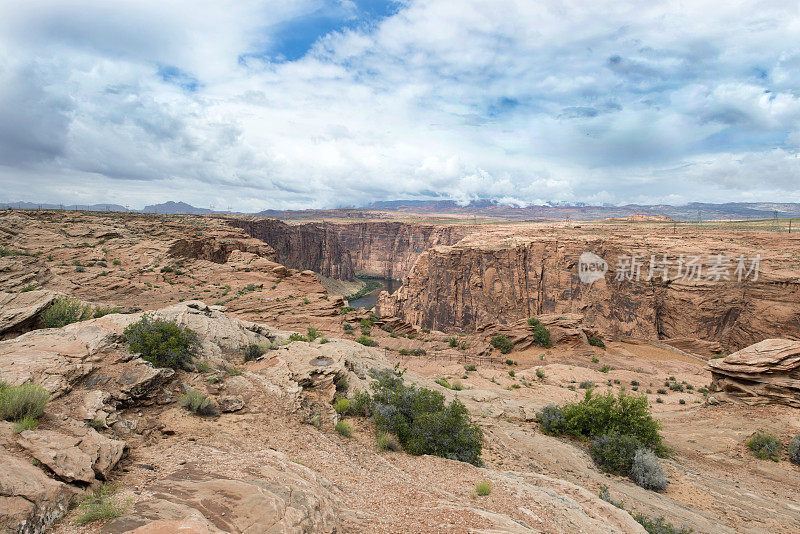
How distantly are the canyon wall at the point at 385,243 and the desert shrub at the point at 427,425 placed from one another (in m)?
113

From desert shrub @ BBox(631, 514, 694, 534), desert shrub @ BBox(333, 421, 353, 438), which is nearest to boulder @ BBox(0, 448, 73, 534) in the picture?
desert shrub @ BBox(333, 421, 353, 438)

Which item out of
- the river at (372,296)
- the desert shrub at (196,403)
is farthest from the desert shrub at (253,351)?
the river at (372,296)

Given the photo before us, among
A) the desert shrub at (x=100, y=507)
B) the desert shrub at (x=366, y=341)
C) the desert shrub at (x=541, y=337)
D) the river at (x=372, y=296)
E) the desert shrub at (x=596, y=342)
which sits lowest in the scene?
the river at (x=372, y=296)

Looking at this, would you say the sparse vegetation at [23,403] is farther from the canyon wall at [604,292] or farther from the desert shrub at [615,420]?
the canyon wall at [604,292]

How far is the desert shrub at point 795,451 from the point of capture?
10.8 metres

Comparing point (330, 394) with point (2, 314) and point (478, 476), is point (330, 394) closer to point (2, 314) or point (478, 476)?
point (478, 476)

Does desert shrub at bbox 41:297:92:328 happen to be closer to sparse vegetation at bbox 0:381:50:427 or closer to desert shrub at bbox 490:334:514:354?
sparse vegetation at bbox 0:381:50:427

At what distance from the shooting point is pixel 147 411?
6730 mm

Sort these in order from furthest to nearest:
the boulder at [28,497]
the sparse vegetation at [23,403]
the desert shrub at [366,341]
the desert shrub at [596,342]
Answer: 1. the desert shrub at [596,342]
2. the desert shrub at [366,341]
3. the sparse vegetation at [23,403]
4. the boulder at [28,497]

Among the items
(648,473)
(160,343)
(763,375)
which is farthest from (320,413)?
(763,375)

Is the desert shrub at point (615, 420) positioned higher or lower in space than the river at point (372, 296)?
higher

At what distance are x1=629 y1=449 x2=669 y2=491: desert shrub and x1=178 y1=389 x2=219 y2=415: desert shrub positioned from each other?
36.7 feet

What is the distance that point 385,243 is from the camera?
13562cm

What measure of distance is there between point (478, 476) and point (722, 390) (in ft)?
51.0
